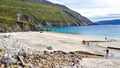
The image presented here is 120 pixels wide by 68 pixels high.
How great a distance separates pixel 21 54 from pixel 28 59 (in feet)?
11.7

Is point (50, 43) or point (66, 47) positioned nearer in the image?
point (66, 47)

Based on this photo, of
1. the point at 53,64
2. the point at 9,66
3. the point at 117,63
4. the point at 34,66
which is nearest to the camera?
the point at 9,66

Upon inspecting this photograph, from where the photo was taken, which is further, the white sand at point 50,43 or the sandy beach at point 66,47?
the white sand at point 50,43

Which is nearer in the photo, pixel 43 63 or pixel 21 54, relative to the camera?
pixel 43 63

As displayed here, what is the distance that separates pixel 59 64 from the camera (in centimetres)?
4362

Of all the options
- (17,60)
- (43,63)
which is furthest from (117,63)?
(17,60)

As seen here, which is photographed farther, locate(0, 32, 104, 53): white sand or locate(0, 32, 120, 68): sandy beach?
locate(0, 32, 104, 53): white sand

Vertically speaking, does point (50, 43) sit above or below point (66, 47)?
above

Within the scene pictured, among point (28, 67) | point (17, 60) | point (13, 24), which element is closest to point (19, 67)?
point (28, 67)

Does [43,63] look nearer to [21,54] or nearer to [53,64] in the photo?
[53,64]

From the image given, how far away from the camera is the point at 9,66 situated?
121ft

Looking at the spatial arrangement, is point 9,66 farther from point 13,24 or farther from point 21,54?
point 13,24

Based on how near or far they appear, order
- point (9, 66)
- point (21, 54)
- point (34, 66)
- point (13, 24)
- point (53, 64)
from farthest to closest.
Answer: point (13, 24) → point (21, 54) → point (53, 64) → point (34, 66) → point (9, 66)

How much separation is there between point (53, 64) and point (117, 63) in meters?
15.0
